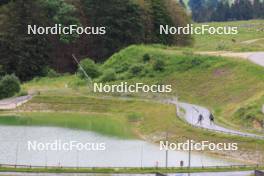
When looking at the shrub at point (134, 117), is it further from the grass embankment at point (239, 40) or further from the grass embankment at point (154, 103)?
the grass embankment at point (239, 40)

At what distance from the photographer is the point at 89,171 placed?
55.9 meters

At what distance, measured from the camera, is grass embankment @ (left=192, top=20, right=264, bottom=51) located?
402 ft

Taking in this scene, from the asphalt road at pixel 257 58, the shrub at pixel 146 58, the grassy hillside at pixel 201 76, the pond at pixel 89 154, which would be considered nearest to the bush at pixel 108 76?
the grassy hillside at pixel 201 76

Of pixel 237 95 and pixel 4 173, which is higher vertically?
pixel 237 95

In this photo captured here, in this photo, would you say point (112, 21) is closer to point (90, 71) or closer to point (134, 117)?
point (90, 71)

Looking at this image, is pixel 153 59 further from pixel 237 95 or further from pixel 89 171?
pixel 89 171

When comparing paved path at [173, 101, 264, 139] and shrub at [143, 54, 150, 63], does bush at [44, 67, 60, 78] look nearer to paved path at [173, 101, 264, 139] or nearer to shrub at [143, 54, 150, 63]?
shrub at [143, 54, 150, 63]

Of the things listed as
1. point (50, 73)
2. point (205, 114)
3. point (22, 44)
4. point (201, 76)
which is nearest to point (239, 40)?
point (50, 73)

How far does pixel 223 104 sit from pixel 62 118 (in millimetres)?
16327

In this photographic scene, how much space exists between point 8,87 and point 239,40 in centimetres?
5318

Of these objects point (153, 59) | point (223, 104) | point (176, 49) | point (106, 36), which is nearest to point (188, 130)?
point (223, 104)

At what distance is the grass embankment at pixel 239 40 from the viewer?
402 feet

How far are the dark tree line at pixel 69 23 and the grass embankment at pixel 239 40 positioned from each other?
8.52m

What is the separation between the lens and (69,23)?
12288 cm
